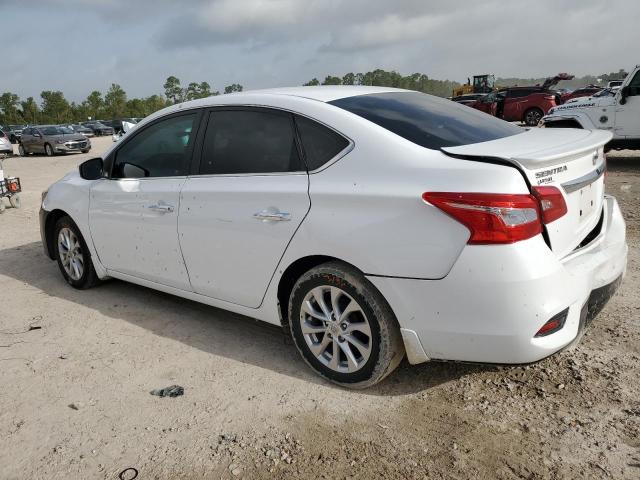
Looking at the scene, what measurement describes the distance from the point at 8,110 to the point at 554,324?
A: 82.5 metres

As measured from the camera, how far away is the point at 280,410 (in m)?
2.94

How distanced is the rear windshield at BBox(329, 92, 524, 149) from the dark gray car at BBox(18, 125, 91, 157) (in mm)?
25342

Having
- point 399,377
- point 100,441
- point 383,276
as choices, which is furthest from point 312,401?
point 100,441

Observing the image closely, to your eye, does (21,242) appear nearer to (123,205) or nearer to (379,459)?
(123,205)

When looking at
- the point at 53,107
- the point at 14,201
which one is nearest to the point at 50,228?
the point at 14,201

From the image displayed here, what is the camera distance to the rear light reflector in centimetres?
251

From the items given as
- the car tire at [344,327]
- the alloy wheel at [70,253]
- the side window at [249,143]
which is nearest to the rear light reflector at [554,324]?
the car tire at [344,327]

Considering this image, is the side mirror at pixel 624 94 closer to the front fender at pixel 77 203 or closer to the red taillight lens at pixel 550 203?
the red taillight lens at pixel 550 203

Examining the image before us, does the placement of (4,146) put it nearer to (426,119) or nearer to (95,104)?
(426,119)

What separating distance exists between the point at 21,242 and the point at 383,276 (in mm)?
6233

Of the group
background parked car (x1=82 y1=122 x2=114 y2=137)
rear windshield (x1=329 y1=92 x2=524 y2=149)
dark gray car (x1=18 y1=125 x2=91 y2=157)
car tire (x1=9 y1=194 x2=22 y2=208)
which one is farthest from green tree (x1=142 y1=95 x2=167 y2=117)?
rear windshield (x1=329 y1=92 x2=524 y2=149)

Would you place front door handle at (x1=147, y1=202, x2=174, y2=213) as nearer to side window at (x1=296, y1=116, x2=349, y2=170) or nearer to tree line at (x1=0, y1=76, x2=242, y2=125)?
side window at (x1=296, y1=116, x2=349, y2=170)

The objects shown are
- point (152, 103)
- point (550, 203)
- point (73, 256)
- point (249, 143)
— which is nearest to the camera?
point (550, 203)

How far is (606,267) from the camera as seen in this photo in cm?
289
